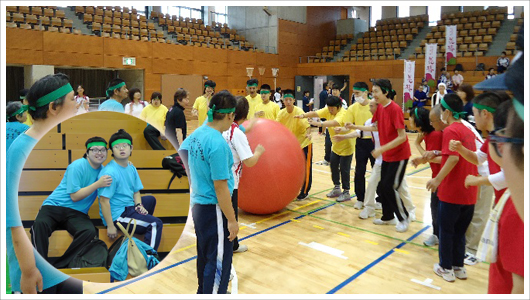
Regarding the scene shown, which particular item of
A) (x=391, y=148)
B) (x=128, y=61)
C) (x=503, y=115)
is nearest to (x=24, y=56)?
(x=128, y=61)

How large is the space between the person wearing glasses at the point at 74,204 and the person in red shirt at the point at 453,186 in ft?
8.70

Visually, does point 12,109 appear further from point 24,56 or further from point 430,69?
point 430,69

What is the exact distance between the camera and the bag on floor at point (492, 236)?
1.66 m

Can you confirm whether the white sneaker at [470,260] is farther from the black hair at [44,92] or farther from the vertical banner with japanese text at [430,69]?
the vertical banner with japanese text at [430,69]

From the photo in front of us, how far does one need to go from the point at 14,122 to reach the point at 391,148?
11.5 ft

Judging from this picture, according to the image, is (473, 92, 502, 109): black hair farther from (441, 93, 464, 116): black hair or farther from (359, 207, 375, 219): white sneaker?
(359, 207, 375, 219): white sneaker

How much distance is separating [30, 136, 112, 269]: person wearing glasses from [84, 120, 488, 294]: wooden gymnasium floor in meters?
0.89

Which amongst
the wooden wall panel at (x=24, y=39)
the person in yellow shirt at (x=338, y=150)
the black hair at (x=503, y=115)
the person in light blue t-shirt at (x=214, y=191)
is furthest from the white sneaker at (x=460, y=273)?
the wooden wall panel at (x=24, y=39)

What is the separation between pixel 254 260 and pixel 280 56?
19.9 m

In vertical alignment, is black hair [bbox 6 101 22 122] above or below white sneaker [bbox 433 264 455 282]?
above

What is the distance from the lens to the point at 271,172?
16.2 feet

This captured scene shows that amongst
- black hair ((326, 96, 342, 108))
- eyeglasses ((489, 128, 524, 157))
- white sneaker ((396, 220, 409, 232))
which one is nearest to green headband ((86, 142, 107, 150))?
eyeglasses ((489, 128, 524, 157))

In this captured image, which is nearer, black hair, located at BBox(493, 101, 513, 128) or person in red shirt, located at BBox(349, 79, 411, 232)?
black hair, located at BBox(493, 101, 513, 128)

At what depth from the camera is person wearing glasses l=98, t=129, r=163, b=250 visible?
5.30 ft
